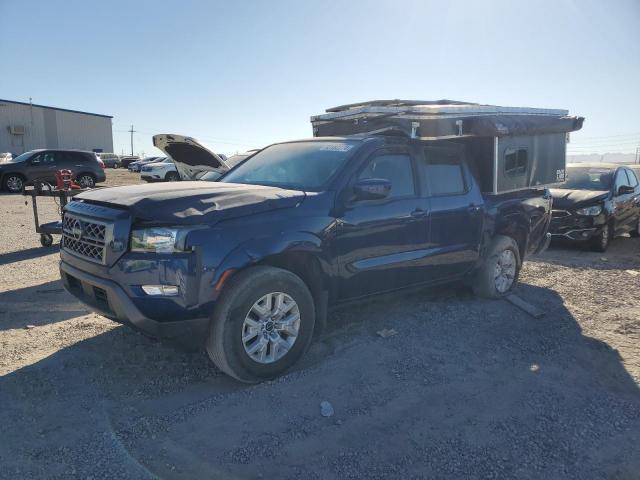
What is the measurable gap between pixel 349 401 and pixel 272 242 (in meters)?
1.23

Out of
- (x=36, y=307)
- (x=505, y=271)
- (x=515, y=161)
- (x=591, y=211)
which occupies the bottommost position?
(x=36, y=307)

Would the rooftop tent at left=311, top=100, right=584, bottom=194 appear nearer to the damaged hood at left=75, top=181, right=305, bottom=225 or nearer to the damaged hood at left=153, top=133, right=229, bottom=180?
the damaged hood at left=75, top=181, right=305, bottom=225

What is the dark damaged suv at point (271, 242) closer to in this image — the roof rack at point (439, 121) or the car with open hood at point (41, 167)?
the roof rack at point (439, 121)

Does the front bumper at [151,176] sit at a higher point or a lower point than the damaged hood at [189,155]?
lower

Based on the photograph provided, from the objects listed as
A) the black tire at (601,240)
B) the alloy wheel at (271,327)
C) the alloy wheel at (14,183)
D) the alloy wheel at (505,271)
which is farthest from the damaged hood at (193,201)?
the alloy wheel at (14,183)

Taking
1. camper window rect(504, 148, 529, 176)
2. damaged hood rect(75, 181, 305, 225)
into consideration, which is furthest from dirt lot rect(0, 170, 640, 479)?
camper window rect(504, 148, 529, 176)

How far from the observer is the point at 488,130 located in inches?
205

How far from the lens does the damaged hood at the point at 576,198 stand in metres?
9.07

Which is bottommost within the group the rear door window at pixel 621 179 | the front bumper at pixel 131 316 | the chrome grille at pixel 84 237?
the front bumper at pixel 131 316

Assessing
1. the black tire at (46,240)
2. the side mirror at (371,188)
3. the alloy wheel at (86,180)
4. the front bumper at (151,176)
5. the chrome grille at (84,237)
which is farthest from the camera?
the front bumper at (151,176)

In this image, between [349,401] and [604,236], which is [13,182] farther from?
[349,401]

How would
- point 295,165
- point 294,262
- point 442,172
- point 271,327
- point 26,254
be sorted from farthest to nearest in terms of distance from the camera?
point 26,254 → point 442,172 → point 295,165 → point 294,262 → point 271,327

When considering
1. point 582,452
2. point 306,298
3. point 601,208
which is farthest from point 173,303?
point 601,208

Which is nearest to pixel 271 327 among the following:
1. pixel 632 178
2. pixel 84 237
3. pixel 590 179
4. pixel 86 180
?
pixel 84 237
